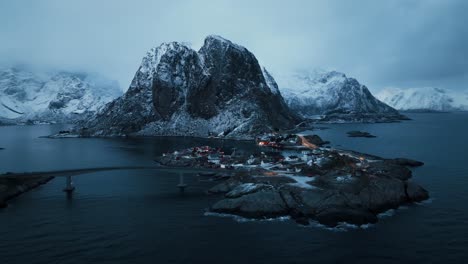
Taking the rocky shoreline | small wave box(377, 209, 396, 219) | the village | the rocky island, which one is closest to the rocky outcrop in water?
the rocky island

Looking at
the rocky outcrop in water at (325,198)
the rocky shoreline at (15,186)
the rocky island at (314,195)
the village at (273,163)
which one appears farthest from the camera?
the village at (273,163)

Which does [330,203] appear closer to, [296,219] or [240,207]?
[296,219]

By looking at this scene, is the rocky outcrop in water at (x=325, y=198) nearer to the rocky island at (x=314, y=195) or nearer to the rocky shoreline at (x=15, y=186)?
the rocky island at (x=314, y=195)

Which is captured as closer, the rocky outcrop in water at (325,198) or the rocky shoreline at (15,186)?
the rocky outcrop in water at (325,198)

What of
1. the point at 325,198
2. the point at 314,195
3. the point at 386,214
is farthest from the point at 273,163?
the point at 386,214

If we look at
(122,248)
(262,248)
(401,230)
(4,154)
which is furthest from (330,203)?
(4,154)

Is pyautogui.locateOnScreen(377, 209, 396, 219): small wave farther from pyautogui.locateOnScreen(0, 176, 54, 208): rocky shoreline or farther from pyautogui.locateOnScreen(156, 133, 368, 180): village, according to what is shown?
pyautogui.locateOnScreen(0, 176, 54, 208): rocky shoreline

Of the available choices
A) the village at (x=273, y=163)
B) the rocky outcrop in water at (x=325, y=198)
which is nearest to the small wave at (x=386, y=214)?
the rocky outcrop in water at (x=325, y=198)

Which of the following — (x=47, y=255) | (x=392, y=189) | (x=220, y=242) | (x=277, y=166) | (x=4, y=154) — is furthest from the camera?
(x=4, y=154)
